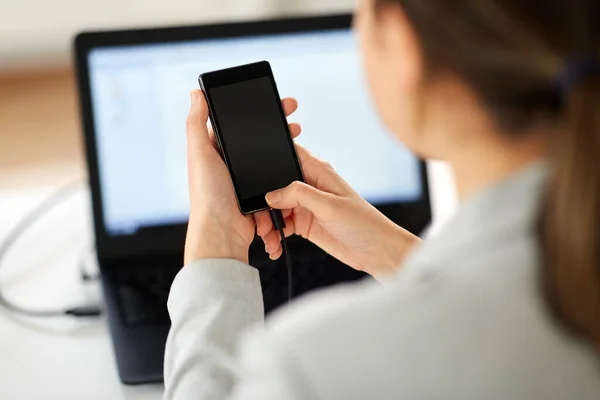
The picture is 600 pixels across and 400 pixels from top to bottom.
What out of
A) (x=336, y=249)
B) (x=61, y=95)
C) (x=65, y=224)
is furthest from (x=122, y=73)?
(x=61, y=95)

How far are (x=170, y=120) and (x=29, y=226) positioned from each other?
0.24m

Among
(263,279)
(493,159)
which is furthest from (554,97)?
(263,279)

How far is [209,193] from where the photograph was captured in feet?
2.28

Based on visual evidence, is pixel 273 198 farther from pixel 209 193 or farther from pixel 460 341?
pixel 460 341

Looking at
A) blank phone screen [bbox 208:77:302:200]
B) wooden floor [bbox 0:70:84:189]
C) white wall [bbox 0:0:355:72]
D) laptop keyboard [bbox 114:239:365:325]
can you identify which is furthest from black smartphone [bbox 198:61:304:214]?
white wall [bbox 0:0:355:72]

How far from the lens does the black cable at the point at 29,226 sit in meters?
0.84

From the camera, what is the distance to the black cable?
84 cm

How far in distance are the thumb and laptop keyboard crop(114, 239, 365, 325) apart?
167 millimetres

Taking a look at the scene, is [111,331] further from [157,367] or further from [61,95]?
[61,95]

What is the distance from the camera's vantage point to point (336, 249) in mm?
761

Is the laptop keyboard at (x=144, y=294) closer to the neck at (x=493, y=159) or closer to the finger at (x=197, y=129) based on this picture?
the finger at (x=197, y=129)

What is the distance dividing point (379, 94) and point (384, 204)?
1.56ft

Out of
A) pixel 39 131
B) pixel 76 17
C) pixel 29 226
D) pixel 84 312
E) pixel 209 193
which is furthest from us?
pixel 76 17

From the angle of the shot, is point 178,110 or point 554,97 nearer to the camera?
point 554,97
